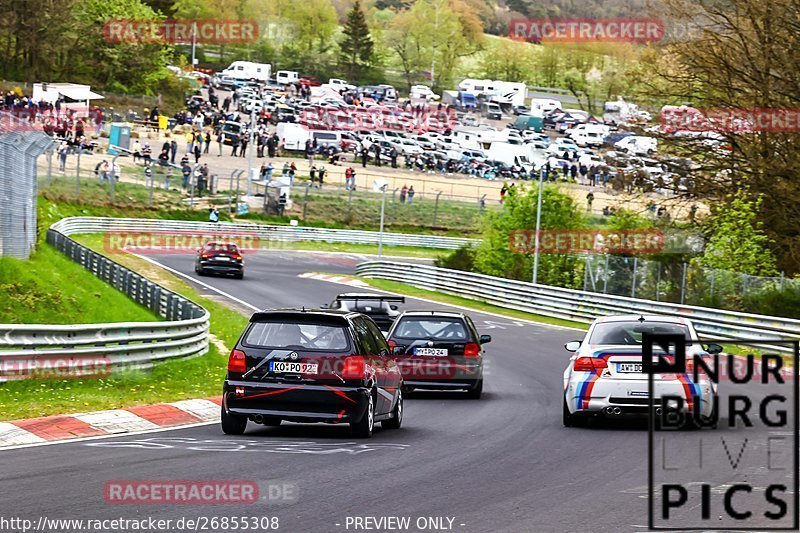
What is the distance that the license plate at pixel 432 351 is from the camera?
66.2ft

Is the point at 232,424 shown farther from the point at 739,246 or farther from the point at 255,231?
the point at 255,231

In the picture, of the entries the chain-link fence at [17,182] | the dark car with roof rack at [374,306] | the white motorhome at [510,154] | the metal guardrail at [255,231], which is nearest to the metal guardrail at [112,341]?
the dark car with roof rack at [374,306]

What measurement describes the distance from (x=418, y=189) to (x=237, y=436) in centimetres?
7089

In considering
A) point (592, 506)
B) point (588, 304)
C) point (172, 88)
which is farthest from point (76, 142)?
point (592, 506)

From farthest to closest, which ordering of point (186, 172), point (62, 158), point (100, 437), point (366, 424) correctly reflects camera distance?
point (186, 172)
point (62, 158)
point (366, 424)
point (100, 437)

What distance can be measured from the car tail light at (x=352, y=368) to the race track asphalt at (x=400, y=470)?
2.30 ft

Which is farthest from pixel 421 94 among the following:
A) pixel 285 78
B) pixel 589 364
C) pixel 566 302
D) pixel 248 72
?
pixel 589 364

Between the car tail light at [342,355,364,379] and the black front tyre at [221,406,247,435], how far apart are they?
125cm

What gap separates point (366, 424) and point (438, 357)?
21.8 feet

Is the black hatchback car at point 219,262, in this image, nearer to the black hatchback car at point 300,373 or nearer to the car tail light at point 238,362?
the black hatchback car at point 300,373

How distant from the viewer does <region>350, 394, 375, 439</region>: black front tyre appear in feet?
44.4

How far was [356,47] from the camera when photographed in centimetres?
15600

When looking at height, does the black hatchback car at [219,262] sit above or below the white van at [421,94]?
below

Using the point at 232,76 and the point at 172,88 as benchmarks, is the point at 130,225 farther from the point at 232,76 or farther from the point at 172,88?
the point at 232,76
